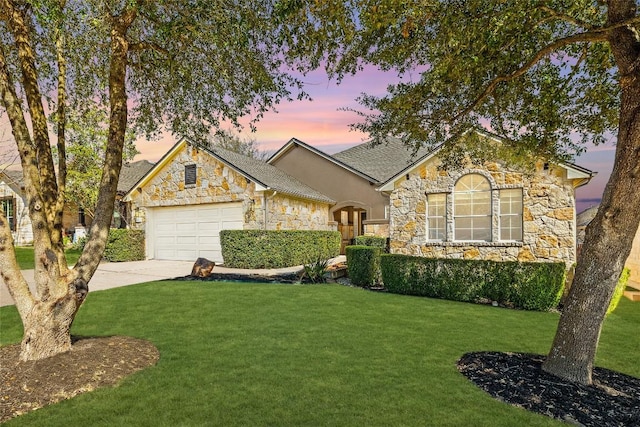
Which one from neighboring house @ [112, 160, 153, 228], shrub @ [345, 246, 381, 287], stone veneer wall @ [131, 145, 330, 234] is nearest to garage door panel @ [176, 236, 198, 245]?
stone veneer wall @ [131, 145, 330, 234]

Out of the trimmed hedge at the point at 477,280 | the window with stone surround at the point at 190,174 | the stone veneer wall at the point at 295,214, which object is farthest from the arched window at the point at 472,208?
the window with stone surround at the point at 190,174

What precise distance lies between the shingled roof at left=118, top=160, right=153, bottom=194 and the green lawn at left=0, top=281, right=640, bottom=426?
1809 centimetres

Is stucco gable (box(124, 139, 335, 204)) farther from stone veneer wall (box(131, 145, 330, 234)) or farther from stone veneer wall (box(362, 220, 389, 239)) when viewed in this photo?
stone veneer wall (box(362, 220, 389, 239))

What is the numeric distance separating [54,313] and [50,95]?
4.07 metres

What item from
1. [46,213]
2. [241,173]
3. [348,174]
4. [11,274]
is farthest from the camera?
[348,174]

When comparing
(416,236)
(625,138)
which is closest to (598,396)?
(625,138)

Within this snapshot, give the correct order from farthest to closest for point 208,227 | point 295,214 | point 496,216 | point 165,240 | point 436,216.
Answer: point 165,240 → point 295,214 → point 208,227 → point 436,216 → point 496,216

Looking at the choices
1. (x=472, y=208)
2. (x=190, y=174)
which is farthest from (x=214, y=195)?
(x=472, y=208)

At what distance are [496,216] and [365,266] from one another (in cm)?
413

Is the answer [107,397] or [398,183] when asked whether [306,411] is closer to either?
[107,397]

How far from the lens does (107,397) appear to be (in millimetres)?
3488

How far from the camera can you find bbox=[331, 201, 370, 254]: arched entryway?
2016 centimetres

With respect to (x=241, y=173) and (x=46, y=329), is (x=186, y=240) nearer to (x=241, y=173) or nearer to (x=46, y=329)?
(x=241, y=173)

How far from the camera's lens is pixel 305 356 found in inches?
184
